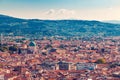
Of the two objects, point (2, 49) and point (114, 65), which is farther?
point (2, 49)

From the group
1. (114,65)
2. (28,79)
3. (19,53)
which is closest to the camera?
(28,79)

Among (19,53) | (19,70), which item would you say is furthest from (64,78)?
(19,53)

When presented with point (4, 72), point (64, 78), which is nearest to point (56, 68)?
point (4, 72)

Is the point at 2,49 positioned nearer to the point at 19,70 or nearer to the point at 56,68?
the point at 56,68

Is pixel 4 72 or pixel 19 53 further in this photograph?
pixel 19 53

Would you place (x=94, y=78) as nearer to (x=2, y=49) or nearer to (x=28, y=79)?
(x=28, y=79)

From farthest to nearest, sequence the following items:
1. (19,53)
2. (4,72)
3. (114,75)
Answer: (19,53) → (4,72) → (114,75)

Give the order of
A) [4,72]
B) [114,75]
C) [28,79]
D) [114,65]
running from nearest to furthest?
[28,79] < [114,75] < [4,72] < [114,65]

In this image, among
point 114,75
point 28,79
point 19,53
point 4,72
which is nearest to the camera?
point 28,79
